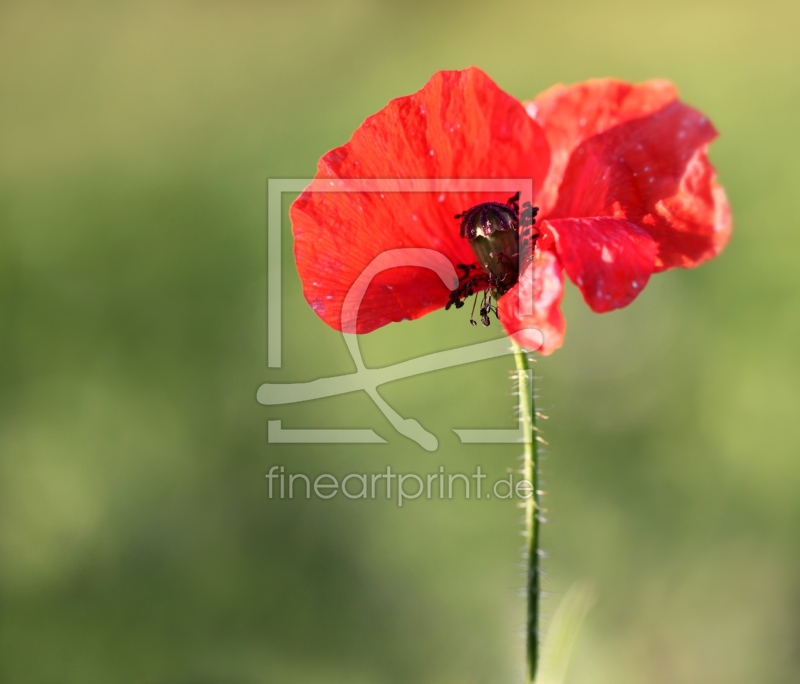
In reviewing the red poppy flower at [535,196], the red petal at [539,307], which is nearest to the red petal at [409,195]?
the red poppy flower at [535,196]

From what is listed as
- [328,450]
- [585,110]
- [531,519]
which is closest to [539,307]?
[531,519]

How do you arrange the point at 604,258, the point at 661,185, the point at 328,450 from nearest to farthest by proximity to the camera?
1. the point at 604,258
2. the point at 661,185
3. the point at 328,450

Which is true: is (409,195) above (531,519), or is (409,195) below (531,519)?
above

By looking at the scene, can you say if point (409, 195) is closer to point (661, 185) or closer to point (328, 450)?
point (661, 185)

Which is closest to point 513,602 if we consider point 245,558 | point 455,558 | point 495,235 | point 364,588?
point 455,558

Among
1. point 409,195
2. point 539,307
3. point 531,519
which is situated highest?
point 409,195

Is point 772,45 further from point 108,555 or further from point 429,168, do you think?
point 108,555

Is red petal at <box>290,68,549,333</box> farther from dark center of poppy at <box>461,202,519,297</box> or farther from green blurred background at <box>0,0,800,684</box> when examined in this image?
green blurred background at <box>0,0,800,684</box>
